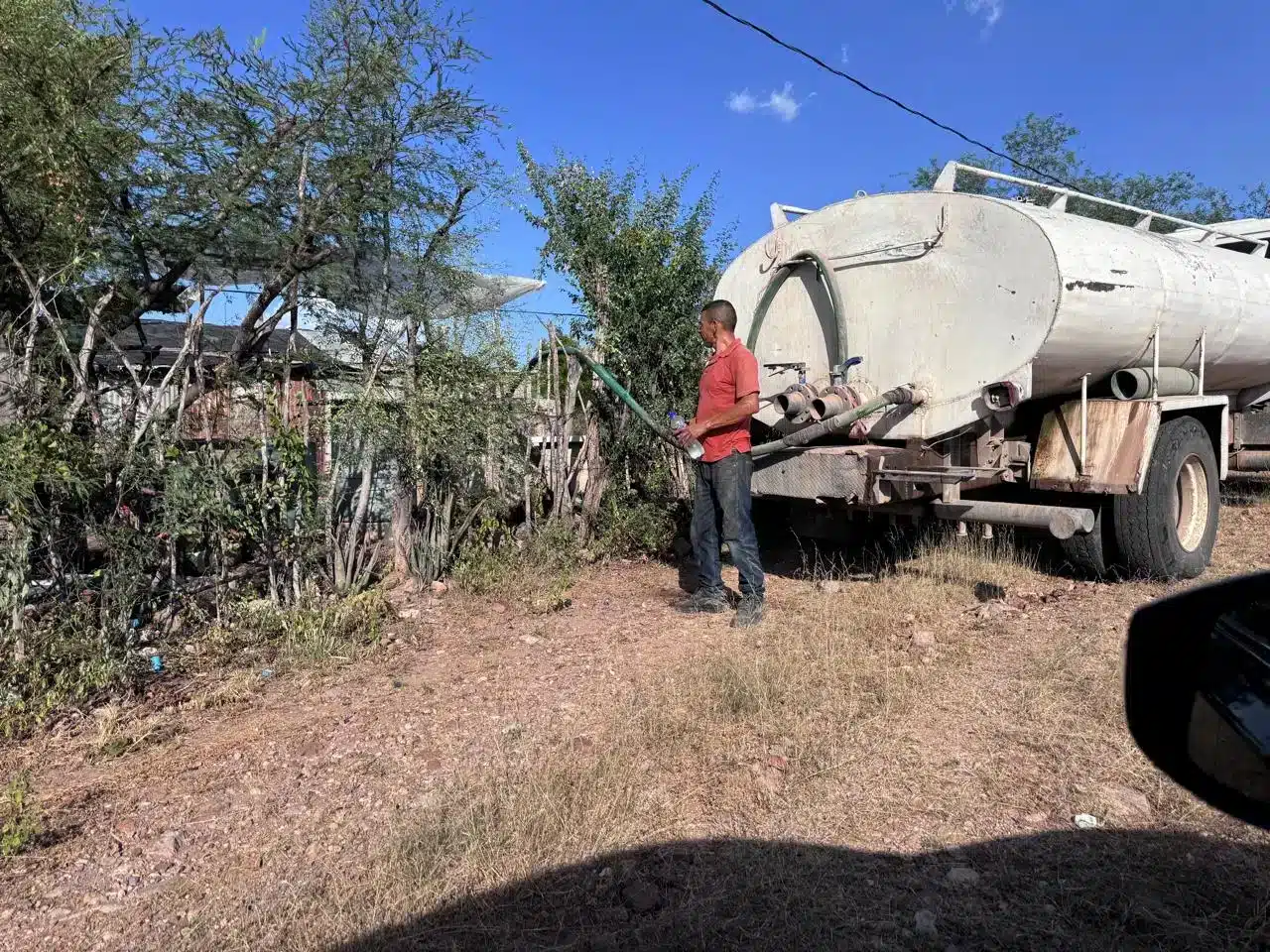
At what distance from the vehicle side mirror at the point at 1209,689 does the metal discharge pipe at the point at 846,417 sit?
3.92 metres

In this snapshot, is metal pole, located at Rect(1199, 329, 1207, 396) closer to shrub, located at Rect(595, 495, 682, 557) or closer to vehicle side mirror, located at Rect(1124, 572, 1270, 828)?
shrub, located at Rect(595, 495, 682, 557)

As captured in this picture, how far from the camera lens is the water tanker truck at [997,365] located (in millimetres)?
5121

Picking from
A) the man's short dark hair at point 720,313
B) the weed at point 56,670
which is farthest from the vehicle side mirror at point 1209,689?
the weed at point 56,670

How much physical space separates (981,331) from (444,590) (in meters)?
3.81

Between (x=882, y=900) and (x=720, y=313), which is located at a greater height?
(x=720, y=313)

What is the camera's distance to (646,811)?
9.55 feet

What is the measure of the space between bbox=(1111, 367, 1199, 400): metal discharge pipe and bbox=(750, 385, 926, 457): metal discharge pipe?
1.43 metres

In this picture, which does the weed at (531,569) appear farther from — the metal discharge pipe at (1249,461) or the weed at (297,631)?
the metal discharge pipe at (1249,461)

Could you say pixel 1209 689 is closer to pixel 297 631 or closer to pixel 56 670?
pixel 297 631

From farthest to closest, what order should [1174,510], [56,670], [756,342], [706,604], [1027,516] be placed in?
1. [756,342]
2. [1174,510]
3. [706,604]
4. [1027,516]
5. [56,670]

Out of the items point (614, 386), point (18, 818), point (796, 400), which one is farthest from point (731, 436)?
point (18, 818)

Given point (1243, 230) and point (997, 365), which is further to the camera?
point (1243, 230)

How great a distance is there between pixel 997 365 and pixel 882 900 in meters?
3.65

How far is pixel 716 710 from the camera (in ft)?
12.1
